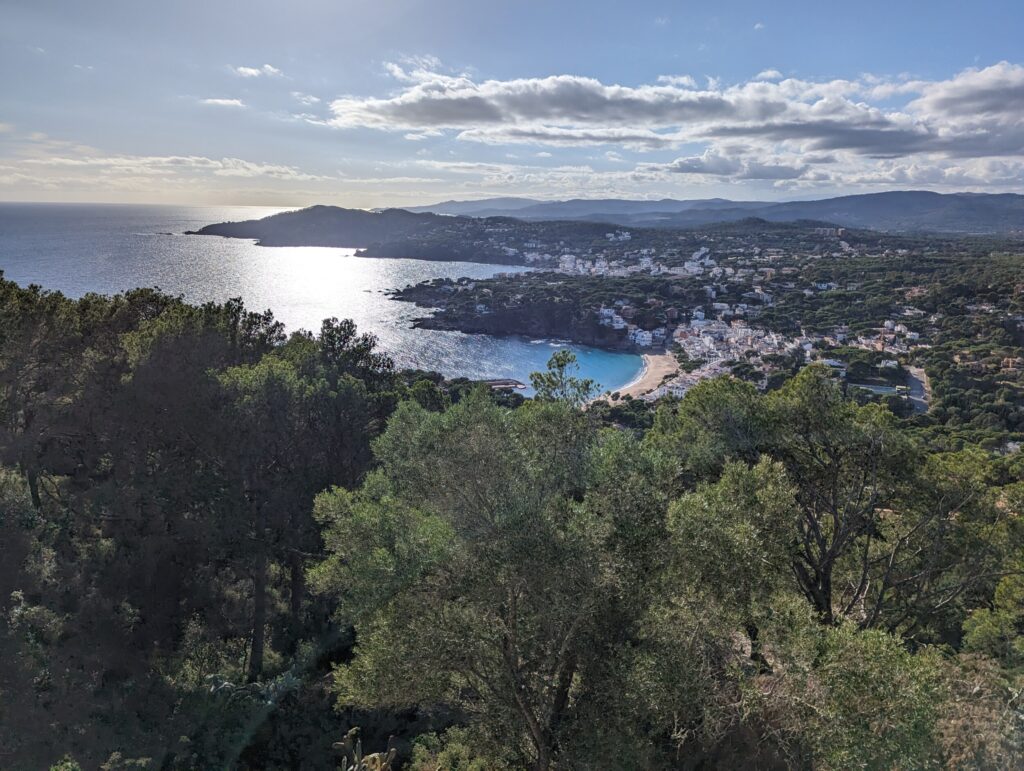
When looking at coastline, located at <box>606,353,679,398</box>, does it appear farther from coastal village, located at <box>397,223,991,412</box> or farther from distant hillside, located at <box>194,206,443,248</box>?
distant hillside, located at <box>194,206,443,248</box>

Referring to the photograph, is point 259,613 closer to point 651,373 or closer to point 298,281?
point 651,373

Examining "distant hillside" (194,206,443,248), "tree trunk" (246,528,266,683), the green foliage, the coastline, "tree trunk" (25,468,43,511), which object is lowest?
the coastline

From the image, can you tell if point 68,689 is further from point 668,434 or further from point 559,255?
point 559,255

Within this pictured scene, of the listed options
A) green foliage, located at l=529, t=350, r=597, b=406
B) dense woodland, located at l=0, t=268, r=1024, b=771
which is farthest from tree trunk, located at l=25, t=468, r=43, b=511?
green foliage, located at l=529, t=350, r=597, b=406

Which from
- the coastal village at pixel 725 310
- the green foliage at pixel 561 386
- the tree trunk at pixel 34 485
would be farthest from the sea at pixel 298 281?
the green foliage at pixel 561 386

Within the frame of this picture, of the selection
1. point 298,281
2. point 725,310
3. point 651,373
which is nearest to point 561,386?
point 651,373

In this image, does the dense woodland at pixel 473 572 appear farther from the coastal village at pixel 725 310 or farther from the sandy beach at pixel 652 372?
the sandy beach at pixel 652 372

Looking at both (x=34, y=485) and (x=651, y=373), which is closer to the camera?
(x=34, y=485)
